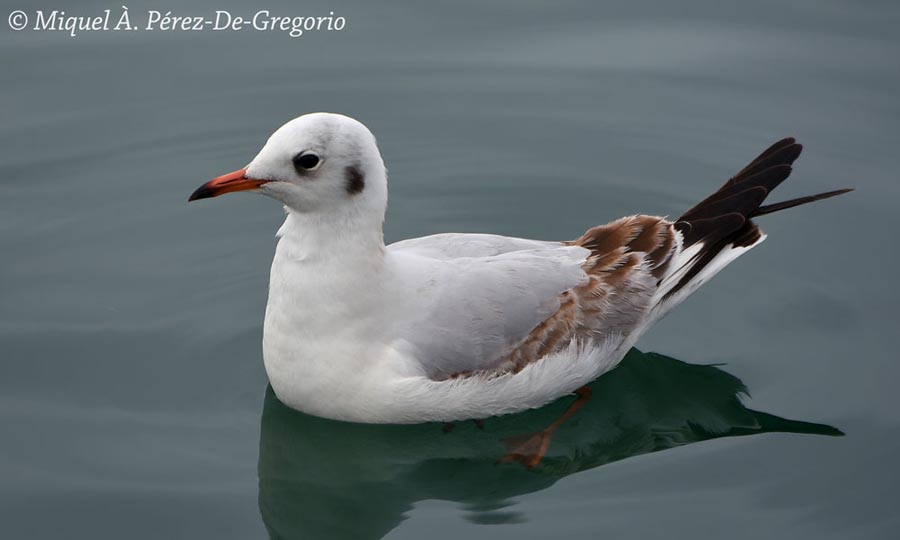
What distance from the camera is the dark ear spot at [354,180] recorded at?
659 centimetres

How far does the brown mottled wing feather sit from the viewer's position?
7172mm

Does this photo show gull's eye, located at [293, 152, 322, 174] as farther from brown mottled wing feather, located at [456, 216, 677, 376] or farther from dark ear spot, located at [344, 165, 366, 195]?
A: brown mottled wing feather, located at [456, 216, 677, 376]

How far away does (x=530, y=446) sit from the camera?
282 inches

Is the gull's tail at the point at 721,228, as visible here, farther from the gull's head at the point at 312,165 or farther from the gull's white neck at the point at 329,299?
the gull's head at the point at 312,165

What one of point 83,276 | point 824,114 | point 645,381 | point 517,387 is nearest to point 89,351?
point 83,276

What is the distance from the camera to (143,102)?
10102 mm

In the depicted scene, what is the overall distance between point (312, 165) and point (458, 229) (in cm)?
254

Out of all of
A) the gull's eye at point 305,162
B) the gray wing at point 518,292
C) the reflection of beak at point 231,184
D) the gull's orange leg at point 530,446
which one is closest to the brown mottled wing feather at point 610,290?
the gray wing at point 518,292

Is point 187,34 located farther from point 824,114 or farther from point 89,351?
point 824,114

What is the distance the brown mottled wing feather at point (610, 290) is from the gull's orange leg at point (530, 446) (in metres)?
0.43

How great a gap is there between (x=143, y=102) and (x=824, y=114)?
541cm

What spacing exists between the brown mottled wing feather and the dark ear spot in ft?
3.85

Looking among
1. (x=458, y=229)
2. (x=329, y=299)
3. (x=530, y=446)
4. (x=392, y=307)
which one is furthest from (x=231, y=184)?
(x=458, y=229)

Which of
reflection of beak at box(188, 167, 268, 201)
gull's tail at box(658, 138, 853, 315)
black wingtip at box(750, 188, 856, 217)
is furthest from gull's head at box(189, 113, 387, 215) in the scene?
black wingtip at box(750, 188, 856, 217)
